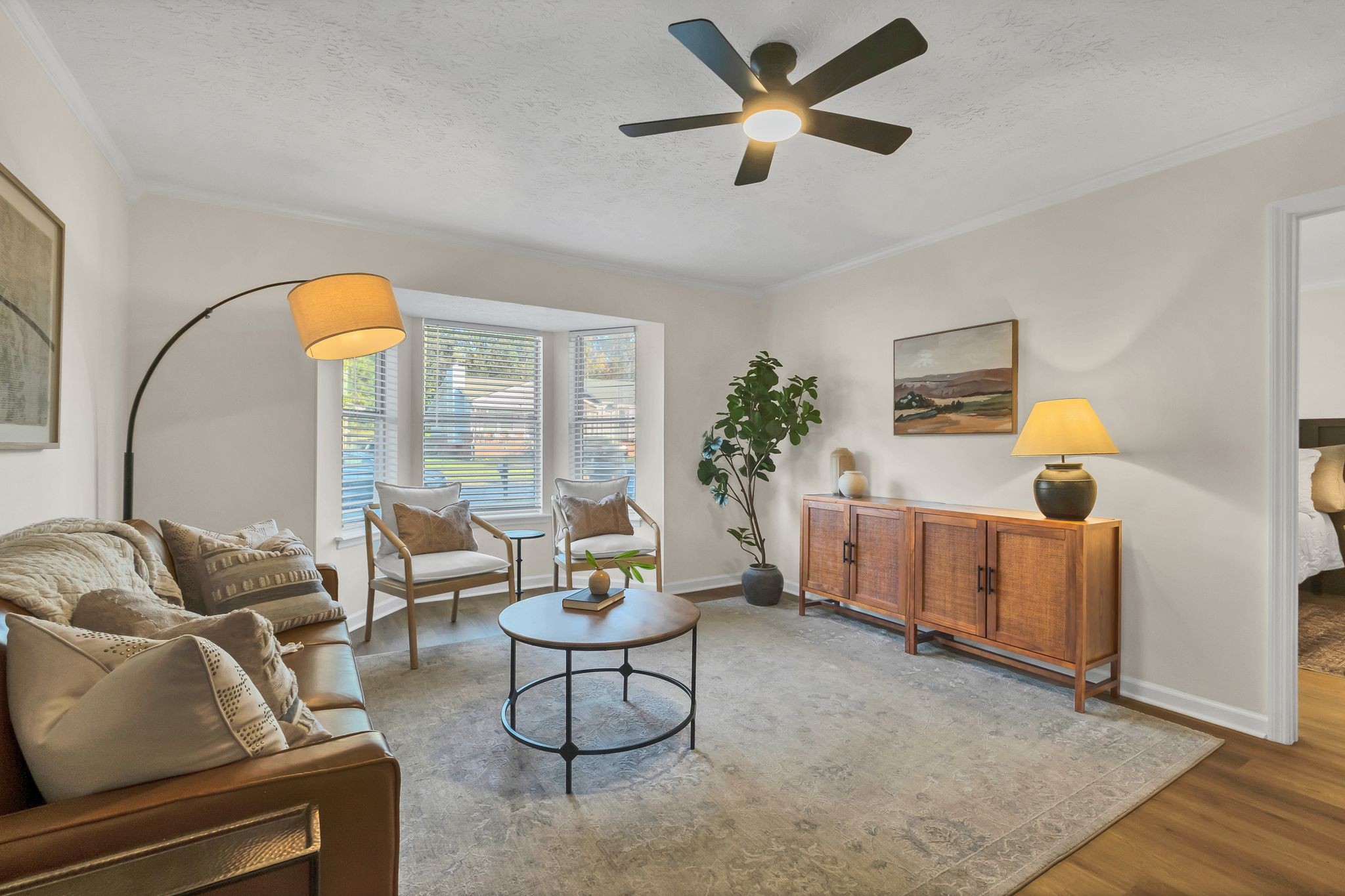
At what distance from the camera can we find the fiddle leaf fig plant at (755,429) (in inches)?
186

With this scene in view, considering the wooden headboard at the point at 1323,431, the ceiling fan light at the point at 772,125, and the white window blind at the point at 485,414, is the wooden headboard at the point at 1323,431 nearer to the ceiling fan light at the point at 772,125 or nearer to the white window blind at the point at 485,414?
the ceiling fan light at the point at 772,125

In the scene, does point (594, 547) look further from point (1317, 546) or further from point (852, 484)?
point (1317, 546)

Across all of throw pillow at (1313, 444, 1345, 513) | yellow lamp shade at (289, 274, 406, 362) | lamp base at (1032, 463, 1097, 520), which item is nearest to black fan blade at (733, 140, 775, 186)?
yellow lamp shade at (289, 274, 406, 362)

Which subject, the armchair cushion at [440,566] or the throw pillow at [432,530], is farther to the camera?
the throw pillow at [432,530]

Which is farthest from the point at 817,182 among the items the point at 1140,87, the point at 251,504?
the point at 251,504

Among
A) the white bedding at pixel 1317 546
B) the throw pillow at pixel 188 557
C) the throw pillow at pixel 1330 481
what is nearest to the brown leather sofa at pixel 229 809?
the throw pillow at pixel 188 557

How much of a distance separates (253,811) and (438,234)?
12.2 feet

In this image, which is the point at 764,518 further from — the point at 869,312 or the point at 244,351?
the point at 244,351

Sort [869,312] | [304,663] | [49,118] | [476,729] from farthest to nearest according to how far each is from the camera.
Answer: [869,312], [476,729], [49,118], [304,663]

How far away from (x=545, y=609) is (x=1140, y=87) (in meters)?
3.06

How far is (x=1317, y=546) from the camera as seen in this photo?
4.50 metres

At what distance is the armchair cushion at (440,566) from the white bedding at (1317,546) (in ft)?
17.7

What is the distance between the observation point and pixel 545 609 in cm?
265

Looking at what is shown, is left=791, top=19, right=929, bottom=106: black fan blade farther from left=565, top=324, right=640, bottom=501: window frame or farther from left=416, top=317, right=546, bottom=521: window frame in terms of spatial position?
left=416, top=317, right=546, bottom=521: window frame
